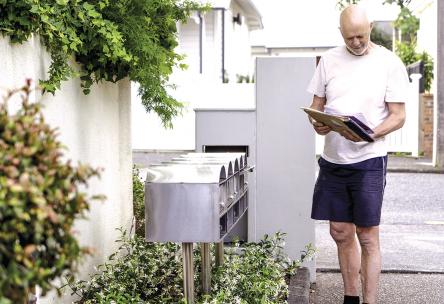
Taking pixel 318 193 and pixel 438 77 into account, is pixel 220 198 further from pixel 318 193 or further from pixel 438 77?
pixel 438 77

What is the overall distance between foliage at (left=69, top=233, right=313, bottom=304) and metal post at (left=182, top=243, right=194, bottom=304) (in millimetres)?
142

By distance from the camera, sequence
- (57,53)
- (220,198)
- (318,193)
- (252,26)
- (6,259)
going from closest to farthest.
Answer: (6,259) → (220,198) → (57,53) → (318,193) → (252,26)

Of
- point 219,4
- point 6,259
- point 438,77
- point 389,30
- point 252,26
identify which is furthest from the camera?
point 389,30

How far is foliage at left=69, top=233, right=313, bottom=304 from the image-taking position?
16.1 ft

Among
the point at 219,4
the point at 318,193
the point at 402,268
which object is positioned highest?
the point at 219,4

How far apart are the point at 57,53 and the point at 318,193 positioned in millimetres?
1872

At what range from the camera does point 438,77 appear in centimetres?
1722

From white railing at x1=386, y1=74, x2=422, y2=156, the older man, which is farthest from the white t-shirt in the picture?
white railing at x1=386, y1=74, x2=422, y2=156

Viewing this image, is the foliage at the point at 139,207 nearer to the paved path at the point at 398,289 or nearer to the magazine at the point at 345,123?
the paved path at the point at 398,289

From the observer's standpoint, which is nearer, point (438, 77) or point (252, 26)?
point (438, 77)

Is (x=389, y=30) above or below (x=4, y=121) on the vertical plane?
above

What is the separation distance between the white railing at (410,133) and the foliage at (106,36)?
13.2m

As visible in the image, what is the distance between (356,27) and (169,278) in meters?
1.85

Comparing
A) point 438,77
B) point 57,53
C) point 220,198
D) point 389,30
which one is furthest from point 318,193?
point 389,30
